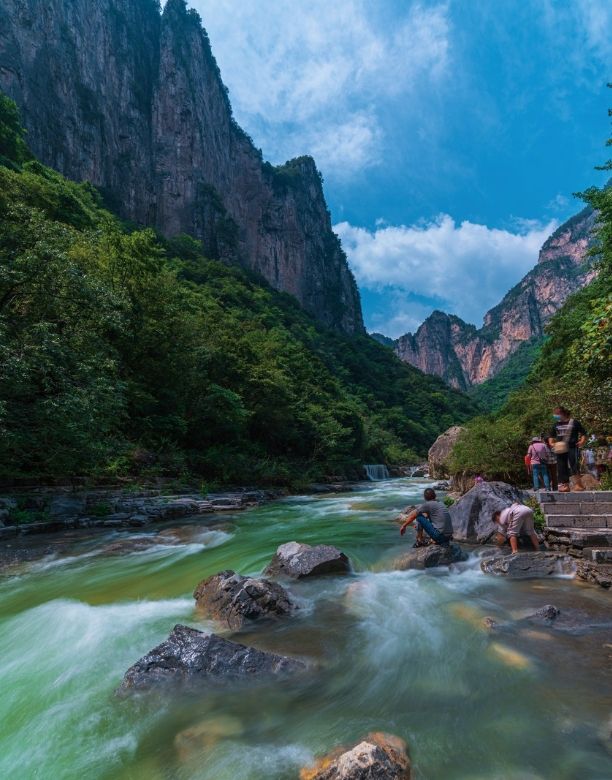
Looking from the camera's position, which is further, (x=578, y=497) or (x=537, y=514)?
(x=537, y=514)

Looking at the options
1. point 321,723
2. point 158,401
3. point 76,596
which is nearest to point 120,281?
point 158,401

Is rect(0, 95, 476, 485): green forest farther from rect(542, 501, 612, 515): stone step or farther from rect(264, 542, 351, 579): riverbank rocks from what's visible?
rect(542, 501, 612, 515): stone step

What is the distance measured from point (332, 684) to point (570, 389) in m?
12.2

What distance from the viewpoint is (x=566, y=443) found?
9.58 m

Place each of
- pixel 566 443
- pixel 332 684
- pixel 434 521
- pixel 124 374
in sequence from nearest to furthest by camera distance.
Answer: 1. pixel 332 684
2. pixel 434 521
3. pixel 566 443
4. pixel 124 374

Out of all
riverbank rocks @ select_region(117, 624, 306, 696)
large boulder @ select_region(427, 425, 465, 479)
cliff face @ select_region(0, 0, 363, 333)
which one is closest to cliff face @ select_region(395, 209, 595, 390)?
cliff face @ select_region(0, 0, 363, 333)

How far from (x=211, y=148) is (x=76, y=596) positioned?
4000 inches

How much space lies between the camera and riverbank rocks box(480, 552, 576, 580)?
22.2ft

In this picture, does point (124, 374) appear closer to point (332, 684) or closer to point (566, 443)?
point (566, 443)

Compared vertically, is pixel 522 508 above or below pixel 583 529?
above

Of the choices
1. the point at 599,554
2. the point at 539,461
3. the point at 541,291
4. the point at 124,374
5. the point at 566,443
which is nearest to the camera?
the point at 599,554

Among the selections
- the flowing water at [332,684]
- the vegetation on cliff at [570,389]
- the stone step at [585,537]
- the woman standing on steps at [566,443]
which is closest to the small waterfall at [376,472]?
the vegetation on cliff at [570,389]

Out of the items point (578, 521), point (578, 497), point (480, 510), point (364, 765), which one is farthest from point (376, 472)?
point (364, 765)

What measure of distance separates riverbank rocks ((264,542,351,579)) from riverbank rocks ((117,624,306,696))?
289 cm
